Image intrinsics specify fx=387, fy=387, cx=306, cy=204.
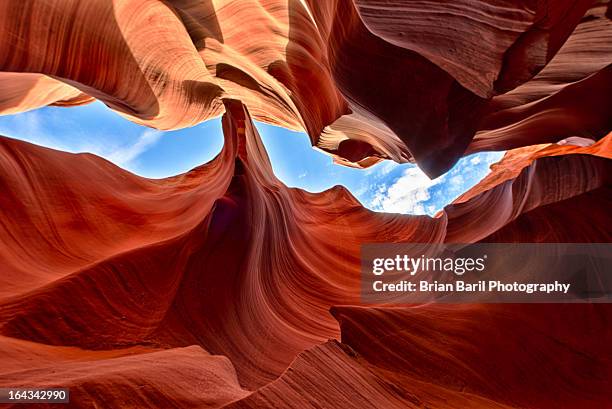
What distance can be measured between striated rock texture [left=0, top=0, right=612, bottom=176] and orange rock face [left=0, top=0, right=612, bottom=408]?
0.01 meters

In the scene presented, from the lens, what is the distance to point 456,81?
1869 millimetres

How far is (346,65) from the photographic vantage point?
2.10 meters

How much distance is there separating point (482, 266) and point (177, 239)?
7.73 feet

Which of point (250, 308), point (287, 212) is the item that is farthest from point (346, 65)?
point (287, 212)

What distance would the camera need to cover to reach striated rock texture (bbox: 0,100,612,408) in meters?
1.62

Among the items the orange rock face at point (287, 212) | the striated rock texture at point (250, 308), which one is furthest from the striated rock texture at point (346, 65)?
the striated rock texture at point (250, 308)

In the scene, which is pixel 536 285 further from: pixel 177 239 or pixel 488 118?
pixel 177 239

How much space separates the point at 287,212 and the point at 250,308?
74.7 inches

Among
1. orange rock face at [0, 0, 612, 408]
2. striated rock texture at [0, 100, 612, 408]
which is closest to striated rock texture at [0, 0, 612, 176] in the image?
orange rock face at [0, 0, 612, 408]

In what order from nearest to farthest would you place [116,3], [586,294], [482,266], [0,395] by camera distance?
[0,395], [586,294], [482,266], [116,3]

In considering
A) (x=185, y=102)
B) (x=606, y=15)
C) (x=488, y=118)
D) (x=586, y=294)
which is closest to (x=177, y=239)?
(x=185, y=102)

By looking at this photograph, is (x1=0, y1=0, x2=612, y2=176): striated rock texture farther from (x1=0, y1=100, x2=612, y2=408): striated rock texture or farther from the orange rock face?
(x1=0, y1=100, x2=612, y2=408): striated rock texture

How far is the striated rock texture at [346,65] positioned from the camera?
160 cm

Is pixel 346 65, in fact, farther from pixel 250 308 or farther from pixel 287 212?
pixel 287 212
